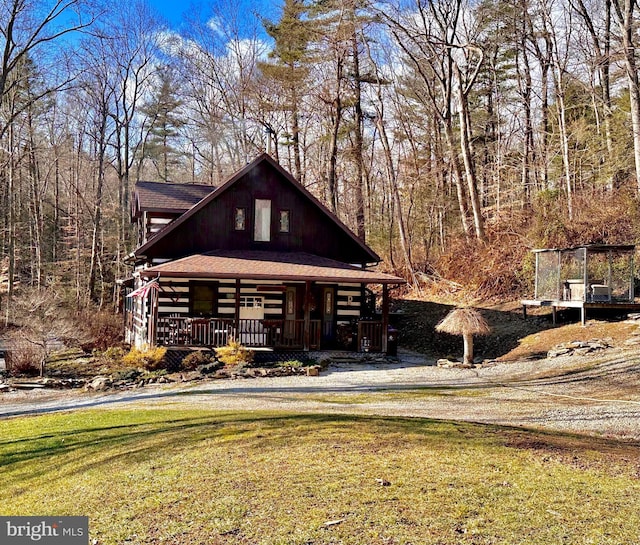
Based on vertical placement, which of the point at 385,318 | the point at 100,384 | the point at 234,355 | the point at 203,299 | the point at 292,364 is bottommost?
the point at 100,384

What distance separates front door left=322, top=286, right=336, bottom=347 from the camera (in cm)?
2077

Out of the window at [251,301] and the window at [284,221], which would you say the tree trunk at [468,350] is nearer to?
the window at [251,301]

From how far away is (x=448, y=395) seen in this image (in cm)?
1235

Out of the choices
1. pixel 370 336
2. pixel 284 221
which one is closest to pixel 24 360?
pixel 284 221

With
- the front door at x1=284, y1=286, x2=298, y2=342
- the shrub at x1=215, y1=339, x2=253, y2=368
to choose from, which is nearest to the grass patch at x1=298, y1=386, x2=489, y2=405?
the shrub at x1=215, y1=339, x2=253, y2=368

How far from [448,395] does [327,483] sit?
23.0 feet

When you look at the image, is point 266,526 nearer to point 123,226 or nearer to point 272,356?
point 272,356

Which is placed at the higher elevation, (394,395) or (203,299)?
(203,299)

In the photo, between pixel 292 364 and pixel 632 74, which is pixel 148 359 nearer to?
pixel 292 364

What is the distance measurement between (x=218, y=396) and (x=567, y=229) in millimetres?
16603

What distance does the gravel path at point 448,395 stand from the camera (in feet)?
32.9

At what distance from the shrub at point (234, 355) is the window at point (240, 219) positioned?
582cm

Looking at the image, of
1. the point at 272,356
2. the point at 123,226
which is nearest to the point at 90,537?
the point at 272,356

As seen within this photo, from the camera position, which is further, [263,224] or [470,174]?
[470,174]
